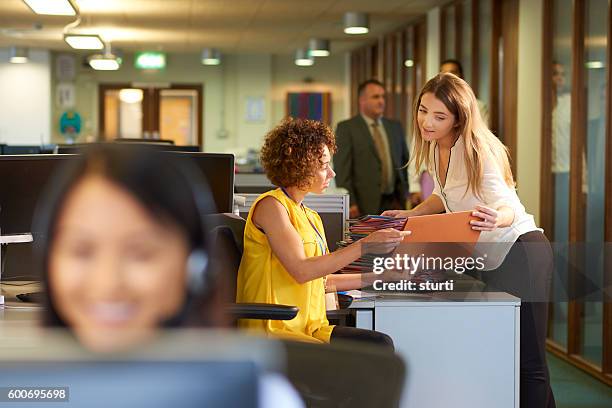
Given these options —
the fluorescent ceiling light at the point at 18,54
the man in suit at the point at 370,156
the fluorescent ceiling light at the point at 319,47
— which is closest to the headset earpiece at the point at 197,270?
the man in suit at the point at 370,156

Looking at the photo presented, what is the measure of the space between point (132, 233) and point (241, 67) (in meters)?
18.2

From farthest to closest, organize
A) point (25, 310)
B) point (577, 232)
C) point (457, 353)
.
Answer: point (577, 232), point (457, 353), point (25, 310)

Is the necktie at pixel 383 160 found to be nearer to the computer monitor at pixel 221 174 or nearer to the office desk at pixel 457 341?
the computer monitor at pixel 221 174

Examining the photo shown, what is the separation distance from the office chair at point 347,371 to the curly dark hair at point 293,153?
2.32 m

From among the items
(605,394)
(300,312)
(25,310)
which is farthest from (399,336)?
(605,394)

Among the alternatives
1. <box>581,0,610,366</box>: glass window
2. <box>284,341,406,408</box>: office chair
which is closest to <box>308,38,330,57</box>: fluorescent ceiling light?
<box>581,0,610,366</box>: glass window

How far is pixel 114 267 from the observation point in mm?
609

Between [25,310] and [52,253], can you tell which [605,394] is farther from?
[52,253]

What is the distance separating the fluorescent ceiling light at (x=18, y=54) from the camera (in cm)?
1630

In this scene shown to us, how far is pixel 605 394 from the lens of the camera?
5750 mm

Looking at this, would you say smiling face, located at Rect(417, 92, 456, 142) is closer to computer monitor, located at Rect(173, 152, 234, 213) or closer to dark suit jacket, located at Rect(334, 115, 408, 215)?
computer monitor, located at Rect(173, 152, 234, 213)

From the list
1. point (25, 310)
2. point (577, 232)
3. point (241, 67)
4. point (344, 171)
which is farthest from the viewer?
point (241, 67)

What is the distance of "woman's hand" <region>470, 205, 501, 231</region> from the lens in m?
3.35

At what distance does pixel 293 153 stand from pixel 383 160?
4.68 metres
